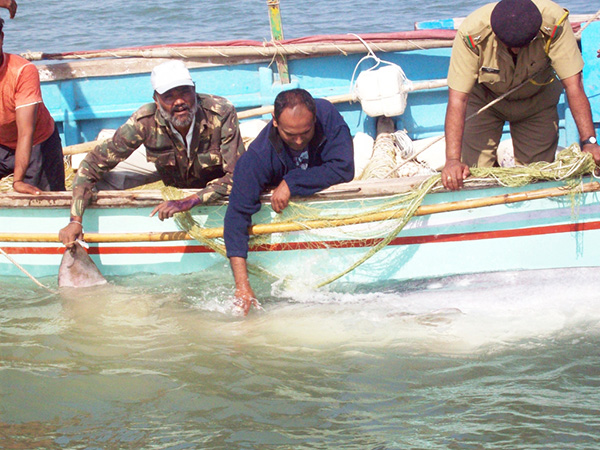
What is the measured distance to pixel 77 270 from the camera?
4828 millimetres

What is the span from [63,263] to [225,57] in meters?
2.56

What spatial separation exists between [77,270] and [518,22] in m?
3.39

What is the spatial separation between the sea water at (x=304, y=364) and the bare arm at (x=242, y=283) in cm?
21

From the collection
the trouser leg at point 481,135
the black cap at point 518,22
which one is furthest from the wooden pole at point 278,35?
the black cap at point 518,22

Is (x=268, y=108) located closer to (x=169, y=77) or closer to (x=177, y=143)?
(x=177, y=143)

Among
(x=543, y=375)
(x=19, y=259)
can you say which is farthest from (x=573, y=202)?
(x=19, y=259)

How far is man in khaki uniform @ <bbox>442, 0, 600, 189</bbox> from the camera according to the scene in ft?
12.9

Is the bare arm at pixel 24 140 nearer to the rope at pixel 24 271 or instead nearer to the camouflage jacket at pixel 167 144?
the camouflage jacket at pixel 167 144

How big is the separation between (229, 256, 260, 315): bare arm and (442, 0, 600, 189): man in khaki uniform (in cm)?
141

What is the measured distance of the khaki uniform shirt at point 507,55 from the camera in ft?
13.0

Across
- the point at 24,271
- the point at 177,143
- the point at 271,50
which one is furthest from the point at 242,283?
the point at 271,50

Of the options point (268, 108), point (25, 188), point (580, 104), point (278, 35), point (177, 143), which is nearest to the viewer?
point (580, 104)

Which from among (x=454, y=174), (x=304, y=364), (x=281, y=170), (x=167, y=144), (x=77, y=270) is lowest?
(x=304, y=364)

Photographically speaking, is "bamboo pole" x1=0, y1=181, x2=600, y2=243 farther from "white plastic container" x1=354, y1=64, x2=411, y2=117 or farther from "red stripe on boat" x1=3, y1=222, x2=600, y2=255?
"white plastic container" x1=354, y1=64, x2=411, y2=117
